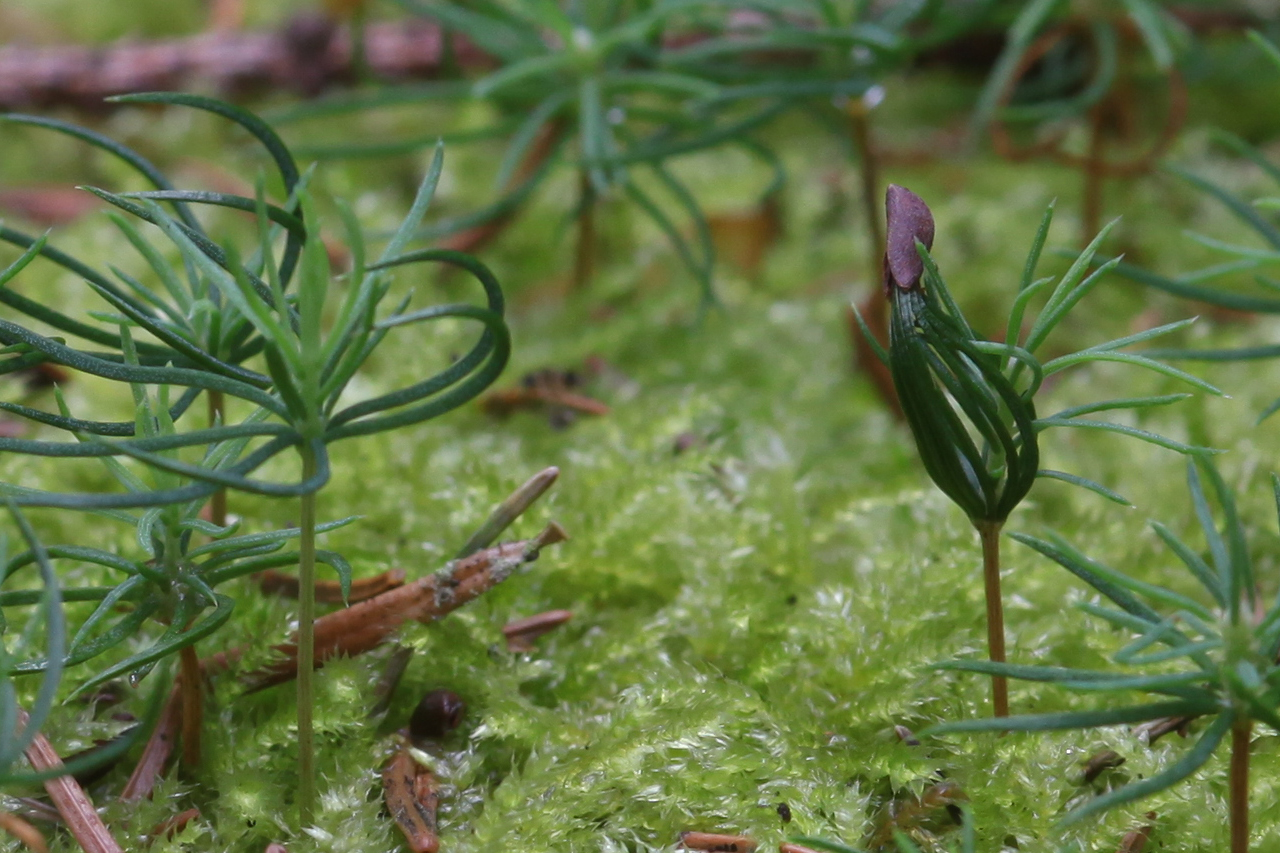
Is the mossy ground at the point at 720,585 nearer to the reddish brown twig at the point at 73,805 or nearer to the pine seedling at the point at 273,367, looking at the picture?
the reddish brown twig at the point at 73,805

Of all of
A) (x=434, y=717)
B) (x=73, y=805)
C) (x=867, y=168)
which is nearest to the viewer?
(x=73, y=805)

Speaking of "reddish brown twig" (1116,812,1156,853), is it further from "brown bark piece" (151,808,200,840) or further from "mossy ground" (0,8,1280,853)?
"brown bark piece" (151,808,200,840)

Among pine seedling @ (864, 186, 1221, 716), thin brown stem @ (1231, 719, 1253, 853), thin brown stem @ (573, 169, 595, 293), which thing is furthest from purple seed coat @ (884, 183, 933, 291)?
thin brown stem @ (573, 169, 595, 293)

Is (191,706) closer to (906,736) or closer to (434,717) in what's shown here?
(434,717)

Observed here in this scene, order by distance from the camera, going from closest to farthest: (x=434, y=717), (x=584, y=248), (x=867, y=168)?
(x=434, y=717)
(x=867, y=168)
(x=584, y=248)

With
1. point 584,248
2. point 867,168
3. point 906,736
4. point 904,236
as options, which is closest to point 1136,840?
point 906,736

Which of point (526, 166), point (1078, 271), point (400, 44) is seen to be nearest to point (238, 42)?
point (400, 44)
